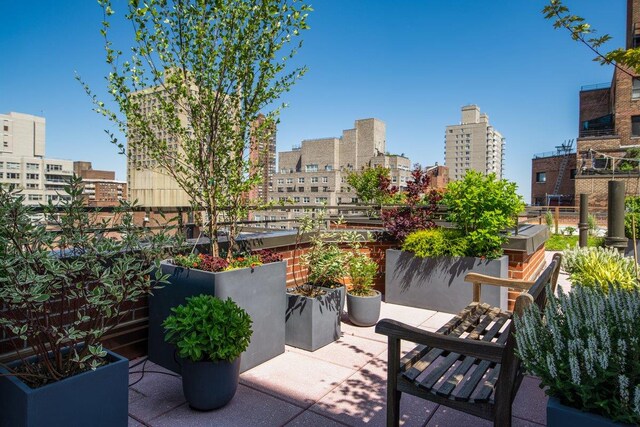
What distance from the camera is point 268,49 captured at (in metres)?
3.79

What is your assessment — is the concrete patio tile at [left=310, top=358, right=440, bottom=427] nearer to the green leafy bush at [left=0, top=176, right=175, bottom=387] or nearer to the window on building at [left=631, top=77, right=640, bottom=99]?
the green leafy bush at [left=0, top=176, right=175, bottom=387]

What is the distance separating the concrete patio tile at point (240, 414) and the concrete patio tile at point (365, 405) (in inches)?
9.8

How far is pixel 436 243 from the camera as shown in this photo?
5.51 m

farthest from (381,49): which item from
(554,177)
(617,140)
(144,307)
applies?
(554,177)

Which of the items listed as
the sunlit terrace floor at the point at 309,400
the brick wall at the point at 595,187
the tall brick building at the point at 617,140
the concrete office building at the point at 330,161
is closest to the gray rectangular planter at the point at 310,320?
the sunlit terrace floor at the point at 309,400

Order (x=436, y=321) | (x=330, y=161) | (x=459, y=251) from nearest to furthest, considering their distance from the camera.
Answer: (x=436, y=321) → (x=459, y=251) → (x=330, y=161)

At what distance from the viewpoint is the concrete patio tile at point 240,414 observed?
2699 millimetres

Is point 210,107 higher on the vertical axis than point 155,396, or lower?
higher

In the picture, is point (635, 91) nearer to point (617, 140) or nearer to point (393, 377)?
point (617, 140)

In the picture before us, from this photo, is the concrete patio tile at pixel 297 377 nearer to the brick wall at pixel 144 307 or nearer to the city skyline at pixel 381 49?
the brick wall at pixel 144 307

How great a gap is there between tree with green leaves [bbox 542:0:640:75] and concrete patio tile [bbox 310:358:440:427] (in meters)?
2.62

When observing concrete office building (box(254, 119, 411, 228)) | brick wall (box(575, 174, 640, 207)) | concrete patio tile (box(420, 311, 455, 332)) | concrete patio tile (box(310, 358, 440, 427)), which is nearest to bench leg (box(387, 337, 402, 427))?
concrete patio tile (box(310, 358, 440, 427))

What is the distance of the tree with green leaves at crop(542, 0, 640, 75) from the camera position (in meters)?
2.29

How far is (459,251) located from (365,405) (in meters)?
3.01
